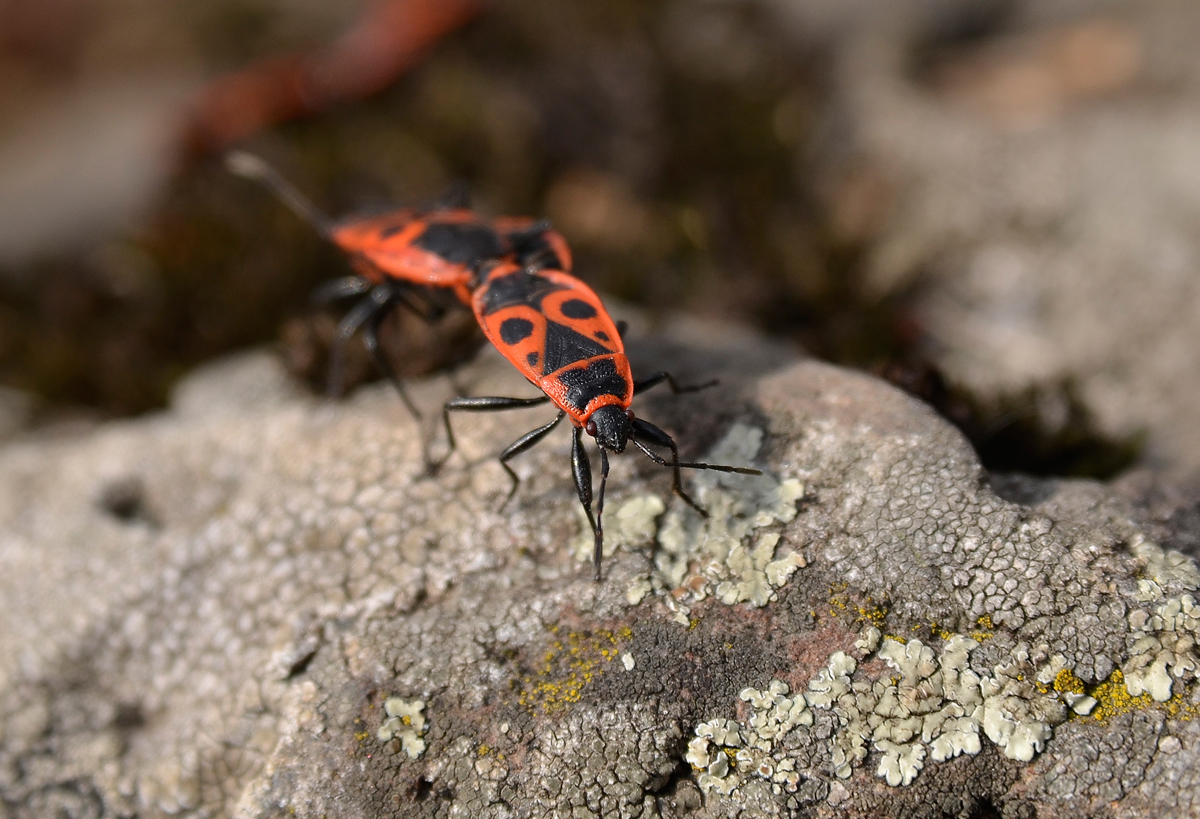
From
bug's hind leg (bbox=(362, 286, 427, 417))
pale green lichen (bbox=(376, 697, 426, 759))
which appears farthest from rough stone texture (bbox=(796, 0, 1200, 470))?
pale green lichen (bbox=(376, 697, 426, 759))

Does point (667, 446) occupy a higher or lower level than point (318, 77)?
higher

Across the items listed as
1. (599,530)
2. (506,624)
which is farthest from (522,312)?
(506,624)

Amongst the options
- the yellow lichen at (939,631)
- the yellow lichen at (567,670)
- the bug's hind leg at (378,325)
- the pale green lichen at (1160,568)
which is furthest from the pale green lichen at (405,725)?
the pale green lichen at (1160,568)

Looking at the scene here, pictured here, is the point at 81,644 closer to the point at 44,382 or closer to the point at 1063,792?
the point at 44,382

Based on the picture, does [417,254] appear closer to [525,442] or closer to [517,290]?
[517,290]

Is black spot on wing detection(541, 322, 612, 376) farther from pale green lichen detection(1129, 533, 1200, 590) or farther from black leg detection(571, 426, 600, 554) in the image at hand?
pale green lichen detection(1129, 533, 1200, 590)

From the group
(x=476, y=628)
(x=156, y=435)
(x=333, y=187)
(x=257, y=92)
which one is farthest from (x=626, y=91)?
(x=476, y=628)

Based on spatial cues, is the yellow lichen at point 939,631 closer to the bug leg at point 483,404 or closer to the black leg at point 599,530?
the black leg at point 599,530
